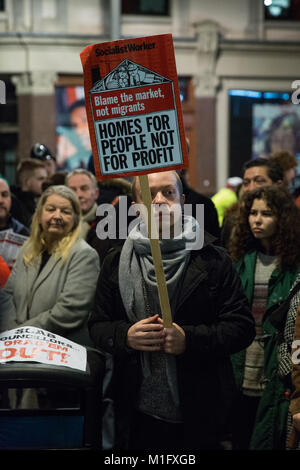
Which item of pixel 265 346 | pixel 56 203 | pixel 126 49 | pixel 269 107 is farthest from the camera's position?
pixel 269 107

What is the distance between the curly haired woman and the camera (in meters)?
4.12

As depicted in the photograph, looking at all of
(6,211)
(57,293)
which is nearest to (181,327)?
(57,293)

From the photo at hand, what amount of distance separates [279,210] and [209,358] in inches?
61.4

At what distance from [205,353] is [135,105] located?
107 centimetres

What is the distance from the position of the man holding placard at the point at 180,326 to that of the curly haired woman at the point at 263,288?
39.8 inches

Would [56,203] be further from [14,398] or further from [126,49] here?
[126,49]

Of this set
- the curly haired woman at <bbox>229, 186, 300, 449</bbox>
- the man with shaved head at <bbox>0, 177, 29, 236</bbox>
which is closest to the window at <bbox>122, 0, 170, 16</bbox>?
Result: the man with shaved head at <bbox>0, 177, 29, 236</bbox>

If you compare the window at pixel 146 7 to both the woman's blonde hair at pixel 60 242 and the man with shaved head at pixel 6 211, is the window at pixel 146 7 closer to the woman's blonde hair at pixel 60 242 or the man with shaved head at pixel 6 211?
the man with shaved head at pixel 6 211

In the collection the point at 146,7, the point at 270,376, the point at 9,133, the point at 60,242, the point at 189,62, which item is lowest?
the point at 270,376

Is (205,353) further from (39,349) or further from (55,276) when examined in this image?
(55,276)

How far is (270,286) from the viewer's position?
4.26 metres

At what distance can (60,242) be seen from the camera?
4473 millimetres

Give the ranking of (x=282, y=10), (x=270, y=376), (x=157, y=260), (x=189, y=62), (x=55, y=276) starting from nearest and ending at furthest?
(x=157, y=260) < (x=270, y=376) < (x=55, y=276) < (x=282, y=10) < (x=189, y=62)

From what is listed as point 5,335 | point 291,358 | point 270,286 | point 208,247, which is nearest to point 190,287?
point 208,247
